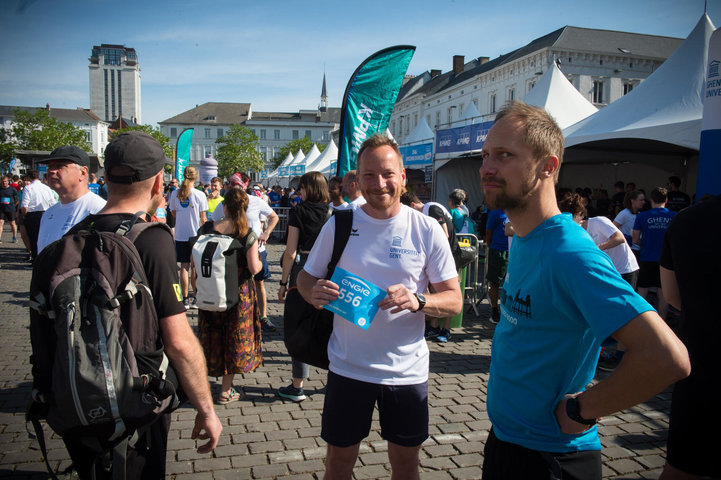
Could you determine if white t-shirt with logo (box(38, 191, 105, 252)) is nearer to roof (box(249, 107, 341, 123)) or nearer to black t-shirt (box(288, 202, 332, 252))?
black t-shirt (box(288, 202, 332, 252))

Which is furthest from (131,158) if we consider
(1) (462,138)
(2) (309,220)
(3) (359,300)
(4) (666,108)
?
(1) (462,138)

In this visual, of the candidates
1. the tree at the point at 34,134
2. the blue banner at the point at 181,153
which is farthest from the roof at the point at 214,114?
the blue banner at the point at 181,153

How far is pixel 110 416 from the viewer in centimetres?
157

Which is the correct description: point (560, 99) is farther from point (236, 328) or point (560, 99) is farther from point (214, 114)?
point (214, 114)

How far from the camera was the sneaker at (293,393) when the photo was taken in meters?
4.48

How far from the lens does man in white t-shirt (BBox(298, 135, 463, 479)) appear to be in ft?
7.56

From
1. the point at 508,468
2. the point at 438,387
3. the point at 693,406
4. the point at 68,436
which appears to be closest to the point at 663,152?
the point at 438,387

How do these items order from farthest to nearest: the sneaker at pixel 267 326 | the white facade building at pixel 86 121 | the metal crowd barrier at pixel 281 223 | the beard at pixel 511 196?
the white facade building at pixel 86 121, the metal crowd barrier at pixel 281 223, the sneaker at pixel 267 326, the beard at pixel 511 196

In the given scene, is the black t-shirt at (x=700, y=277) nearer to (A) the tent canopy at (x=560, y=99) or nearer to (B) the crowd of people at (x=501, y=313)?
(B) the crowd of people at (x=501, y=313)

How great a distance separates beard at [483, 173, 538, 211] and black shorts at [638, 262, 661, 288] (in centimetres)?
685

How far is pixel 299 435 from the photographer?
3785mm

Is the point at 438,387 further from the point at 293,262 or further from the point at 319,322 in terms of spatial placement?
Result: the point at 319,322

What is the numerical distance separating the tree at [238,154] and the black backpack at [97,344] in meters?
76.6

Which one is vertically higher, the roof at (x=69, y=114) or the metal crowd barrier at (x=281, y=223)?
the roof at (x=69, y=114)
